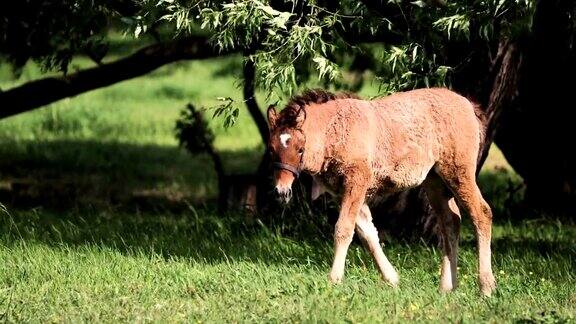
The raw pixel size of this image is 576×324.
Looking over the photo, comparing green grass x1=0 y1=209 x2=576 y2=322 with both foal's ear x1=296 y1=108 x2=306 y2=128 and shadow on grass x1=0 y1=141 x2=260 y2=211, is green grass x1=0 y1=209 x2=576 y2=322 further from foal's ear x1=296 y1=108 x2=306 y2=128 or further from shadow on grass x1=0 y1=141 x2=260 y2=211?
shadow on grass x1=0 y1=141 x2=260 y2=211

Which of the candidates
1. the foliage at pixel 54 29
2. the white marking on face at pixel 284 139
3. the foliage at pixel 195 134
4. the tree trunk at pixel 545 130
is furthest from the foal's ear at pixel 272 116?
the foliage at pixel 195 134

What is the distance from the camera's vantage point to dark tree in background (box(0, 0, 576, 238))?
960 cm

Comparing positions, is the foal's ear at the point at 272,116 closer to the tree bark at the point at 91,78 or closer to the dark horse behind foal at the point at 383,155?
the dark horse behind foal at the point at 383,155

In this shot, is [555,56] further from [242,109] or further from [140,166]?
[242,109]

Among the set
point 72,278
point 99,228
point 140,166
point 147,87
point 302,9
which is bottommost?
point 147,87

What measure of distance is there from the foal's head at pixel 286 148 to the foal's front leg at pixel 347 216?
0.47m

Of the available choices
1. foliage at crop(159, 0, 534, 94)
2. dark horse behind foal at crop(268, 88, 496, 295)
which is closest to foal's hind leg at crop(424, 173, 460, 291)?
dark horse behind foal at crop(268, 88, 496, 295)

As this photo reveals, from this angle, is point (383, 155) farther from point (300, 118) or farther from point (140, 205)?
point (140, 205)

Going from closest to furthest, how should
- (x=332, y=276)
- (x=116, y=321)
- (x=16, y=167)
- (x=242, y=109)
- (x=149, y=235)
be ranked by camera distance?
(x=116, y=321) → (x=332, y=276) → (x=149, y=235) → (x=16, y=167) → (x=242, y=109)

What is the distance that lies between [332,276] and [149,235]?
332 cm

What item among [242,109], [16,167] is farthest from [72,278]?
[242,109]

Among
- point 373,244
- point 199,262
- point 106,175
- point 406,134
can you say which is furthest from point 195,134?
point 406,134

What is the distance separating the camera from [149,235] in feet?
38.4

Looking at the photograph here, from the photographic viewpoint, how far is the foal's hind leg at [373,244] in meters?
9.20
